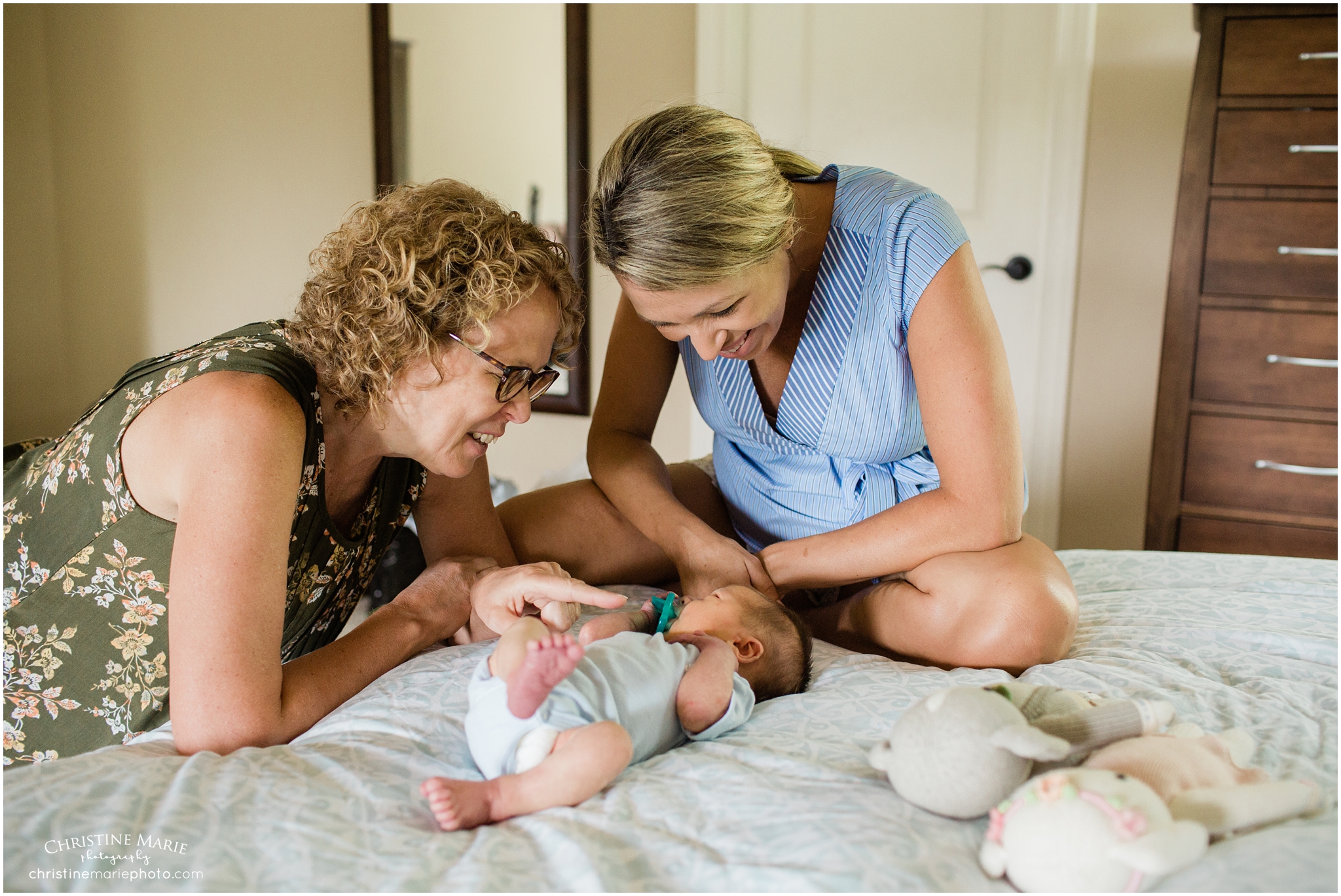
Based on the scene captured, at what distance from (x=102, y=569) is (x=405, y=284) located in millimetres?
511

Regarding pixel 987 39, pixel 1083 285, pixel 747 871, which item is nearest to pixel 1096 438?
pixel 1083 285

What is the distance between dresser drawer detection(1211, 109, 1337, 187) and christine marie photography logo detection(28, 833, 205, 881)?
271 cm

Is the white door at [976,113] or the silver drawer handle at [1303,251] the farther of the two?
the white door at [976,113]

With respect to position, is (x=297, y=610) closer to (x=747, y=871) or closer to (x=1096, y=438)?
(x=747, y=871)

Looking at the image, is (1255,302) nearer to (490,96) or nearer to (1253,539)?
(1253,539)

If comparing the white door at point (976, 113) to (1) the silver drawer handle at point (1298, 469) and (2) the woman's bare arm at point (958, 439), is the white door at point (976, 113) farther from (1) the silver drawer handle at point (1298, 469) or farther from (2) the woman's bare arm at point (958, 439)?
(2) the woman's bare arm at point (958, 439)

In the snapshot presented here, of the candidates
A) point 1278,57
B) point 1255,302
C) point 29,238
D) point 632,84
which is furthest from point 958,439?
point 29,238

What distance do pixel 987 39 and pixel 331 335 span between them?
2580 mm

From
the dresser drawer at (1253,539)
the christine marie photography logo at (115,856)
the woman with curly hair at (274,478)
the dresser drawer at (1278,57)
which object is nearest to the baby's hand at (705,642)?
the woman with curly hair at (274,478)

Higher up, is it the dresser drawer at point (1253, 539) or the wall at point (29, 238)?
the wall at point (29, 238)

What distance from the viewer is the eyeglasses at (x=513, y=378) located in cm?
118

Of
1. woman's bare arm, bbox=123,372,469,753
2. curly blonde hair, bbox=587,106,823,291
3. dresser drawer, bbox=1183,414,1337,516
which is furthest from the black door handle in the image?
woman's bare arm, bbox=123,372,469,753

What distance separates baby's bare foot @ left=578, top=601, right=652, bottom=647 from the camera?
47.3 inches

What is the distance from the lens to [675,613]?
1.33 meters
